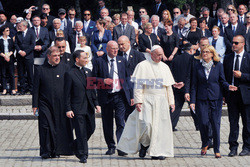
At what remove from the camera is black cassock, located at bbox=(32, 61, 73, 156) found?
35.5ft

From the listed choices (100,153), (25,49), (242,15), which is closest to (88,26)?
(25,49)

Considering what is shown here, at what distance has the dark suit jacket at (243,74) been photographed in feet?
35.9

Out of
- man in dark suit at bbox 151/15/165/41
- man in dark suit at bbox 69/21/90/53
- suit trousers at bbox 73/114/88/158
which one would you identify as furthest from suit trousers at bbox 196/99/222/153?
man in dark suit at bbox 69/21/90/53

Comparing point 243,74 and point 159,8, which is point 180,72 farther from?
point 159,8

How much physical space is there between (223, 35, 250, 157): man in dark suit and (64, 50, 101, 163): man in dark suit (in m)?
2.68

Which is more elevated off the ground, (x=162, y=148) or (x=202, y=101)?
(x=202, y=101)

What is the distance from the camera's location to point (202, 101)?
429 inches

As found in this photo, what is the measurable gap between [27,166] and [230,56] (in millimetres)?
4478

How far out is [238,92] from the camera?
36.3 feet

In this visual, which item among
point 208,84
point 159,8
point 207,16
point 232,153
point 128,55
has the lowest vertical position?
point 232,153

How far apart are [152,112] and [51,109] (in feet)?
6.42

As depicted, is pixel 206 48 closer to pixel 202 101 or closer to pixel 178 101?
pixel 202 101

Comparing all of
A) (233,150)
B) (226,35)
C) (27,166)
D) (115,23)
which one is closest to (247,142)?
(233,150)

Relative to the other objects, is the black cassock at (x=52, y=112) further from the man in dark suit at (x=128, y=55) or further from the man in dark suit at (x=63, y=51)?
the man in dark suit at (x=128, y=55)
